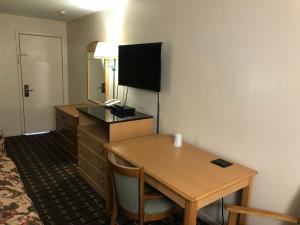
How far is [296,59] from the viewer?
1.60m

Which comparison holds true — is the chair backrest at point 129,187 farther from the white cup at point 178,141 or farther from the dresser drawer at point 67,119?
the dresser drawer at point 67,119

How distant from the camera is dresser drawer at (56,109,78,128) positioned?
345 centimetres

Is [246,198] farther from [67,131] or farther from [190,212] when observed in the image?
[67,131]

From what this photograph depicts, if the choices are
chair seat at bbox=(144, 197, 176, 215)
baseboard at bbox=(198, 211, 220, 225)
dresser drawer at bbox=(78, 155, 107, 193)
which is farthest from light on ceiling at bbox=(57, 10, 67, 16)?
baseboard at bbox=(198, 211, 220, 225)

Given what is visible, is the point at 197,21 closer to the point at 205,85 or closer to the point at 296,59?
the point at 205,85

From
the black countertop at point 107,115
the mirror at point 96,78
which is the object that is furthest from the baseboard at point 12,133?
the black countertop at point 107,115

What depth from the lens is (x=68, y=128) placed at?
3.69m

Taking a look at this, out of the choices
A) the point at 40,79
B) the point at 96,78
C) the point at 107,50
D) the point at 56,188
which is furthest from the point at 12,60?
the point at 56,188

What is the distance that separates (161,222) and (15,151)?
2.90m

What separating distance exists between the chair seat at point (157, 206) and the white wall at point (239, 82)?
582mm

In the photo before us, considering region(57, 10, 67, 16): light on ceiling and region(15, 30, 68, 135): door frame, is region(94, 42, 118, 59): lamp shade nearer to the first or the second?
region(57, 10, 67, 16): light on ceiling

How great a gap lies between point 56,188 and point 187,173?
6.14ft

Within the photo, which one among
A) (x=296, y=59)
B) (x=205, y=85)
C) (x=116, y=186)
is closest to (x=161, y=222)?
(x=116, y=186)

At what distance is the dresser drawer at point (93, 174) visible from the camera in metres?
2.64
